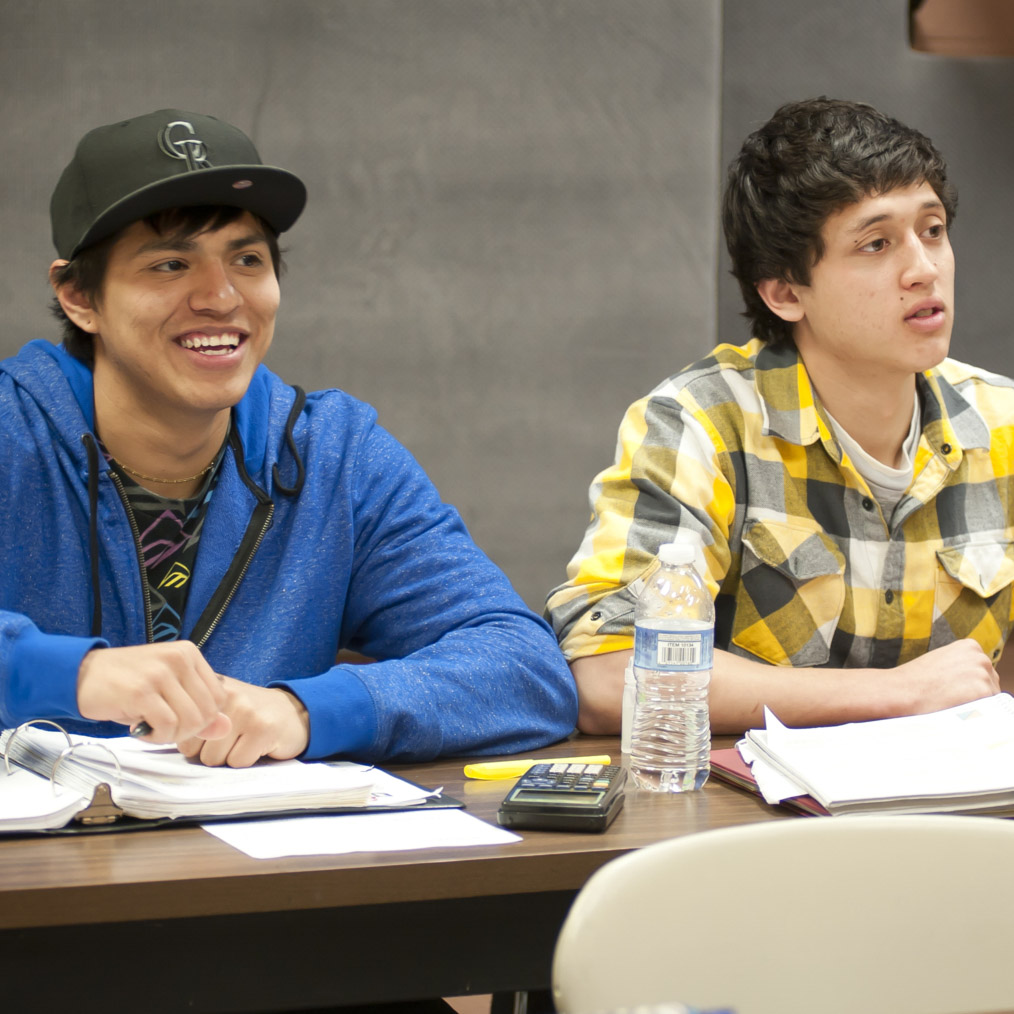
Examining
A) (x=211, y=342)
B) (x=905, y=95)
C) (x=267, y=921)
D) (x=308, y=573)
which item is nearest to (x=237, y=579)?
(x=308, y=573)

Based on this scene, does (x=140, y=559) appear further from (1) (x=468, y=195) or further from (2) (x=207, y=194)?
(1) (x=468, y=195)

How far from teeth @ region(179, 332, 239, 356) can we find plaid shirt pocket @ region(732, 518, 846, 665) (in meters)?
0.74

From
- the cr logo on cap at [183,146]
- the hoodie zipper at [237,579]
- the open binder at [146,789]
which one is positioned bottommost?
the open binder at [146,789]

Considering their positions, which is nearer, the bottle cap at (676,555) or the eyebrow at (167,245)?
the bottle cap at (676,555)

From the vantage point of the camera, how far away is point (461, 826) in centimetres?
102

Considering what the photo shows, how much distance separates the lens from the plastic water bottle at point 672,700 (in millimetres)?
1179

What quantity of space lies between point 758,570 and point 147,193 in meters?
0.93

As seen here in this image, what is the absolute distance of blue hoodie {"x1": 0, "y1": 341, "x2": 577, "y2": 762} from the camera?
4.26ft

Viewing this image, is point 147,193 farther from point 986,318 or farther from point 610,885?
point 986,318

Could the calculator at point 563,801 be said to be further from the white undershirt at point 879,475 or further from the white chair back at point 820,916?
the white undershirt at point 879,475

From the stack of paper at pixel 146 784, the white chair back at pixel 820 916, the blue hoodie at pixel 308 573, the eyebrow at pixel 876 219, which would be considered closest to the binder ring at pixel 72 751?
the stack of paper at pixel 146 784

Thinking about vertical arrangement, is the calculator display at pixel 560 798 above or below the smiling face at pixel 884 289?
below

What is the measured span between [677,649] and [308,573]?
21.1 inches

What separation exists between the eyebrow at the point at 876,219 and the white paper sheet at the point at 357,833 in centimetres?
108
